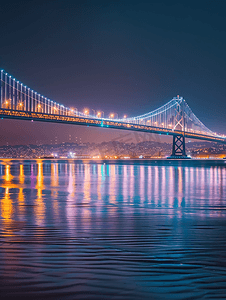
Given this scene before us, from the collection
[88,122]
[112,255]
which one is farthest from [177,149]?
[112,255]

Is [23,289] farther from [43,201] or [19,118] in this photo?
[19,118]

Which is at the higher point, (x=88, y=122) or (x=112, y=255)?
(x=88, y=122)

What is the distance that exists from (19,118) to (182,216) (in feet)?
148

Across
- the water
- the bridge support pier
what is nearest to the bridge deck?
the bridge support pier

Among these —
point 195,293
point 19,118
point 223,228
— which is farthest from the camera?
point 19,118

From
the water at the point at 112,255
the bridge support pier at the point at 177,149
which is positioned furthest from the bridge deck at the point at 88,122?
the water at the point at 112,255

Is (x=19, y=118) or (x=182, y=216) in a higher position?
(x=19, y=118)

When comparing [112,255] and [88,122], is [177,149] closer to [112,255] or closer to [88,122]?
[88,122]

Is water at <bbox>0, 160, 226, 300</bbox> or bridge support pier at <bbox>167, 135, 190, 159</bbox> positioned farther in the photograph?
bridge support pier at <bbox>167, 135, 190, 159</bbox>

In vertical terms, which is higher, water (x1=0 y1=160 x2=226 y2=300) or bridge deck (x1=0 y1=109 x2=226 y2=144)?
bridge deck (x1=0 y1=109 x2=226 y2=144)

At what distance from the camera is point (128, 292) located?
274 centimetres

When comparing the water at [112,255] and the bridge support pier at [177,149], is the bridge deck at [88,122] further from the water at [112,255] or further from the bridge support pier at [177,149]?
the water at [112,255]

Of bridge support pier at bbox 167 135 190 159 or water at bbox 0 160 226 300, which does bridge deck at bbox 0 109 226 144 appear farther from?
water at bbox 0 160 226 300

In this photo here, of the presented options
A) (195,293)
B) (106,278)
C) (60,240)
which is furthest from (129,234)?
(195,293)
